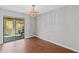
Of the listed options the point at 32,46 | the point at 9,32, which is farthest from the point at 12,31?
the point at 32,46

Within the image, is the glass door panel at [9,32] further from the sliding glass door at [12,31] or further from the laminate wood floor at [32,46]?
the laminate wood floor at [32,46]

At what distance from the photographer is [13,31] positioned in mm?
1711

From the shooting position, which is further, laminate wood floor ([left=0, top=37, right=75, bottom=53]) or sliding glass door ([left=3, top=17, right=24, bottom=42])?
laminate wood floor ([left=0, top=37, right=75, bottom=53])

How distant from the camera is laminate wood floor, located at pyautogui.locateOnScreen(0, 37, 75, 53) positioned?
6.35 feet

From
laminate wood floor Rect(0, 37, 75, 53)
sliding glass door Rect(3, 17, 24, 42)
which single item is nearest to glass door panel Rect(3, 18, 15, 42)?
sliding glass door Rect(3, 17, 24, 42)

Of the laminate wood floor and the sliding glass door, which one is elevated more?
the sliding glass door

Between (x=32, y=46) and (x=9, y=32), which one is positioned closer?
(x=9, y=32)

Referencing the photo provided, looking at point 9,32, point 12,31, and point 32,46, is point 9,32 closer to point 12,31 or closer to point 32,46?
point 12,31

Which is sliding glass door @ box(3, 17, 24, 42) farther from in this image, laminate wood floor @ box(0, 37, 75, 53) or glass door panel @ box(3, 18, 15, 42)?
laminate wood floor @ box(0, 37, 75, 53)

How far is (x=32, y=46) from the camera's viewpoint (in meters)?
Answer: 2.59
